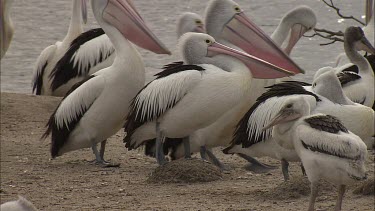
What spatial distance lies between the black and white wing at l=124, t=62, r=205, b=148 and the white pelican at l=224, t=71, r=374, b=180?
0.46 metres

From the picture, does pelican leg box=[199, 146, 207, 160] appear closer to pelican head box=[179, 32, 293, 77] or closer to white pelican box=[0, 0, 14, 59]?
pelican head box=[179, 32, 293, 77]

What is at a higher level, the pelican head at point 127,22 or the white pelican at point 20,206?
the white pelican at point 20,206

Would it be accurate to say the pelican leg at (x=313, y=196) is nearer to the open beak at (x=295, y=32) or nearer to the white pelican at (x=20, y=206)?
the white pelican at (x=20, y=206)

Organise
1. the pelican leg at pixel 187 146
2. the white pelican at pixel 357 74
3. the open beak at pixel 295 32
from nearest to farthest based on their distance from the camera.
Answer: the pelican leg at pixel 187 146 < the white pelican at pixel 357 74 < the open beak at pixel 295 32

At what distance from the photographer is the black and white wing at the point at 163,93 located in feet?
23.3

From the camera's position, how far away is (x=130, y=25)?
7.93 m

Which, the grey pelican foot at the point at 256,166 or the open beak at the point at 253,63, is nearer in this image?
the open beak at the point at 253,63

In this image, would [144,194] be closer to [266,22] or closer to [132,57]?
[132,57]

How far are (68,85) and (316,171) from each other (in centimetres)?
457

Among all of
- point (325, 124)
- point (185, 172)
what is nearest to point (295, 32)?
point (185, 172)

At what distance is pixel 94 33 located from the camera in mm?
9602

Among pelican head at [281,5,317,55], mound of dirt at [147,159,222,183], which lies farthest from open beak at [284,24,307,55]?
mound of dirt at [147,159,222,183]

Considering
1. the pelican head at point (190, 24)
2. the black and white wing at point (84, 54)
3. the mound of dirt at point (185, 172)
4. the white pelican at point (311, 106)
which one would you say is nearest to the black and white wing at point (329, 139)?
the white pelican at point (311, 106)

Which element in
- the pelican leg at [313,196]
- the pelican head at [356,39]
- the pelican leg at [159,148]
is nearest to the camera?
the pelican leg at [313,196]
